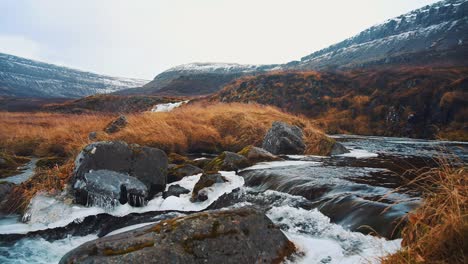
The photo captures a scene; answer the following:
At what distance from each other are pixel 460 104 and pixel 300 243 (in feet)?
74.6

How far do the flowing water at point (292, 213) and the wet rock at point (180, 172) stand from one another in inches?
16.9

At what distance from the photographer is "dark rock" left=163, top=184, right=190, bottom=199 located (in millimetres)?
8125

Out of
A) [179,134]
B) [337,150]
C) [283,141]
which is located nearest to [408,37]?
[337,150]

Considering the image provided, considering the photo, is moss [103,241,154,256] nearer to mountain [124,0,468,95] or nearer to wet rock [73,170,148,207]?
wet rock [73,170,148,207]

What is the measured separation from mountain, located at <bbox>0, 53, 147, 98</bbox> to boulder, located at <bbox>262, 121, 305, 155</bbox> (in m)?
147

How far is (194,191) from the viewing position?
7.96 metres

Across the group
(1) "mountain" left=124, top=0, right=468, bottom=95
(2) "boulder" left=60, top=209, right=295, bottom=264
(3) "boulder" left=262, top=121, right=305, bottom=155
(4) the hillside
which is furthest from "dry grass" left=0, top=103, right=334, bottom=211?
(1) "mountain" left=124, top=0, right=468, bottom=95

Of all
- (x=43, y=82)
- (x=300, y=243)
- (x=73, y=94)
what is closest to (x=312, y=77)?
(x=300, y=243)

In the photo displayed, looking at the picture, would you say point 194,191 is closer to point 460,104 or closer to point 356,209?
point 356,209

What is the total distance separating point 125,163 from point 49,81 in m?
180

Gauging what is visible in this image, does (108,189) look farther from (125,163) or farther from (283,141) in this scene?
(283,141)

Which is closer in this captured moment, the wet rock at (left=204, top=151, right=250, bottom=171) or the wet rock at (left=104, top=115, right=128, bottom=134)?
the wet rock at (left=204, top=151, right=250, bottom=171)

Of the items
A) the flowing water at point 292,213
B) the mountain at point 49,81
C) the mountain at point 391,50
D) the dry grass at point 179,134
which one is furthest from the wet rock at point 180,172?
the mountain at point 49,81

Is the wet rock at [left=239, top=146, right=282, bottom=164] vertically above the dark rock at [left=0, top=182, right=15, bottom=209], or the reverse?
the dark rock at [left=0, top=182, right=15, bottom=209]
